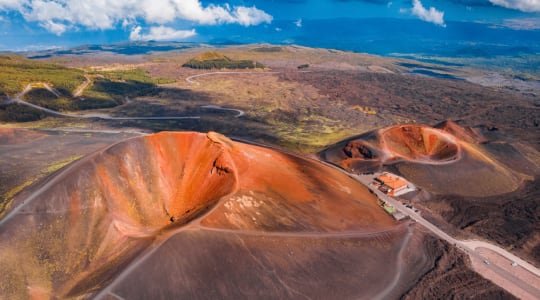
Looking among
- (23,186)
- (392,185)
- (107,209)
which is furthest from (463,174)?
(23,186)

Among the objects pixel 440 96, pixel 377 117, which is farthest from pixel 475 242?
pixel 440 96

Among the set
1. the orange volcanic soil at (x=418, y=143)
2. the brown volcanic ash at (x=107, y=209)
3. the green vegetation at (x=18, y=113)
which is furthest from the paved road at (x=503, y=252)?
the green vegetation at (x=18, y=113)

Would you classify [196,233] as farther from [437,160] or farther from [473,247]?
[437,160]

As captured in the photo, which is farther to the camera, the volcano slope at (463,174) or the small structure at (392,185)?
the small structure at (392,185)

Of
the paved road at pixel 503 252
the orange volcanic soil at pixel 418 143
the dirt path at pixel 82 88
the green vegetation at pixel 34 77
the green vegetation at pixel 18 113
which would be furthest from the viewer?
the dirt path at pixel 82 88

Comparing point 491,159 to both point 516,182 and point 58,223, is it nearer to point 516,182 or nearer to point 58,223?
point 516,182

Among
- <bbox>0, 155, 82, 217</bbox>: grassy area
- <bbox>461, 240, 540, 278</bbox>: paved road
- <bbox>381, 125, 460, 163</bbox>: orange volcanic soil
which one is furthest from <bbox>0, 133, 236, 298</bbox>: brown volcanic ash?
<bbox>381, 125, 460, 163</bbox>: orange volcanic soil

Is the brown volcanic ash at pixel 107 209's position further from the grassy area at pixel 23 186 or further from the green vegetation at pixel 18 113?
the green vegetation at pixel 18 113
